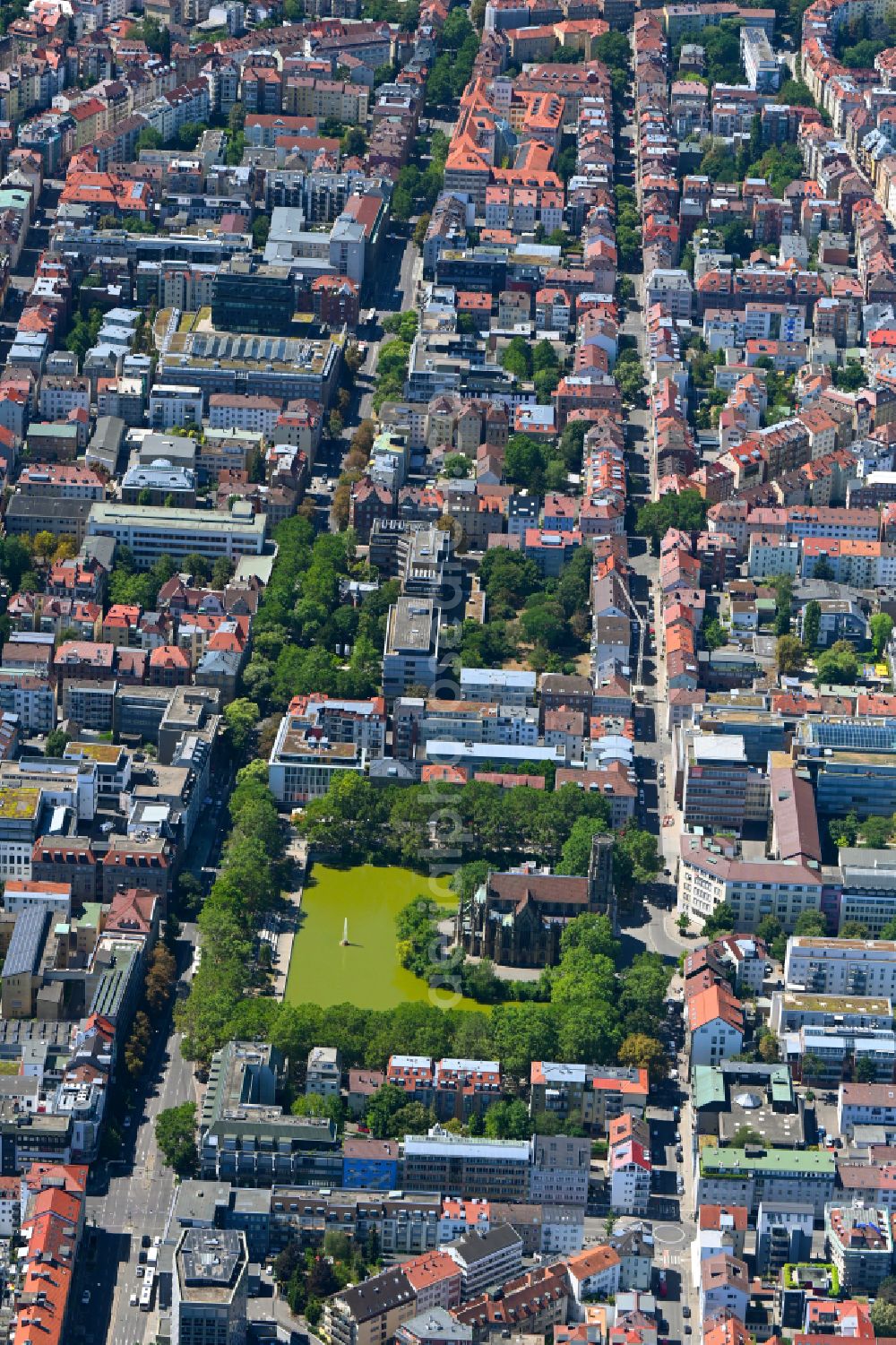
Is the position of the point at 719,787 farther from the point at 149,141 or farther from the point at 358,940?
the point at 149,141

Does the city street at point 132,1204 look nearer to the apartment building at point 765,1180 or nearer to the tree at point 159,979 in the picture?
the tree at point 159,979

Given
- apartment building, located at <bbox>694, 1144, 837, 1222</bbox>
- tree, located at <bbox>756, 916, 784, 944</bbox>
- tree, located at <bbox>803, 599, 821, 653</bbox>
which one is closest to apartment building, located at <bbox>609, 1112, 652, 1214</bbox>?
apartment building, located at <bbox>694, 1144, 837, 1222</bbox>

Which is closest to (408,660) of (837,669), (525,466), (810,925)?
(837,669)

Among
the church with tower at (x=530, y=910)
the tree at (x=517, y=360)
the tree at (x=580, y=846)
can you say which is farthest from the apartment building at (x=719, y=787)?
the tree at (x=517, y=360)

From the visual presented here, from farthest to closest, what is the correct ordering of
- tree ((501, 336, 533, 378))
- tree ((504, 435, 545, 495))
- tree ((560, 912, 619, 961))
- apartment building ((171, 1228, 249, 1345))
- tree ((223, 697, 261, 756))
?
tree ((501, 336, 533, 378)) → tree ((504, 435, 545, 495)) → tree ((223, 697, 261, 756)) → tree ((560, 912, 619, 961)) → apartment building ((171, 1228, 249, 1345))

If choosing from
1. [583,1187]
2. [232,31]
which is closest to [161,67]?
[232,31]

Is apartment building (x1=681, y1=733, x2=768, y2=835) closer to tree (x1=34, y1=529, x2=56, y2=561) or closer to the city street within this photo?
the city street
